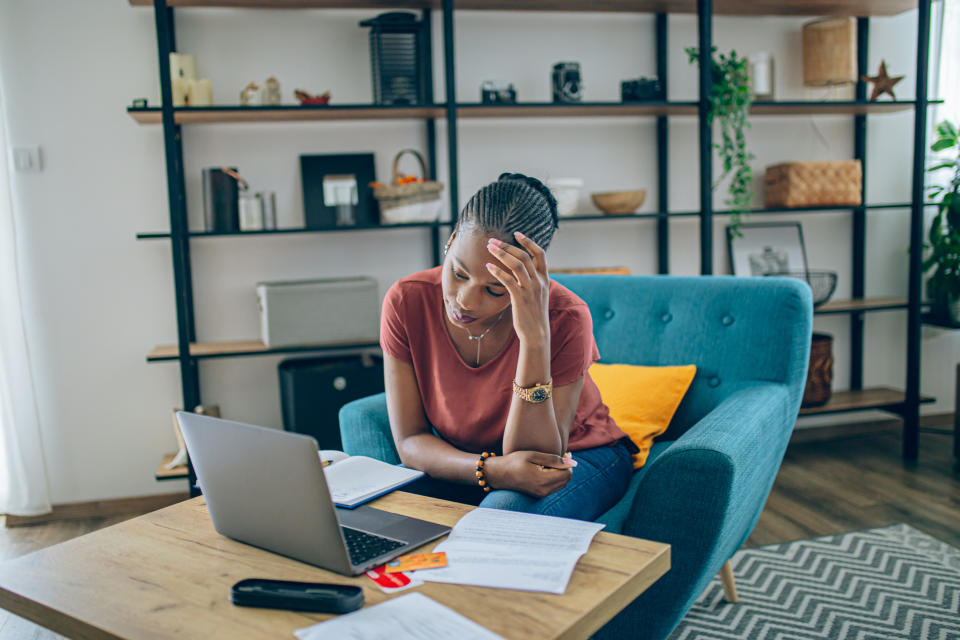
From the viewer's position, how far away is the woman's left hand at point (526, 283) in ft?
4.32

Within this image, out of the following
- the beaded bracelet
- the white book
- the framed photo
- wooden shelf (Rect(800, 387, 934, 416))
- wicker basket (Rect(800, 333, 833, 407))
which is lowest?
wooden shelf (Rect(800, 387, 934, 416))

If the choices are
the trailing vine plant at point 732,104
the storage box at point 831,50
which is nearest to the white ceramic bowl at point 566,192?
the trailing vine plant at point 732,104

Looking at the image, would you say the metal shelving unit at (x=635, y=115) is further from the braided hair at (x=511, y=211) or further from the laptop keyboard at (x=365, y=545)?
the laptop keyboard at (x=365, y=545)

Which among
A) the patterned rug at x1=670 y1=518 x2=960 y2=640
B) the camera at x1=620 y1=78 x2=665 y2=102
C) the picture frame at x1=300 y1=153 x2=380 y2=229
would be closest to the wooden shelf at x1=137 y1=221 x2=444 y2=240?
the picture frame at x1=300 y1=153 x2=380 y2=229

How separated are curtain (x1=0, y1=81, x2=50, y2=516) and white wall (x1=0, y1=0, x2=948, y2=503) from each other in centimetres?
7

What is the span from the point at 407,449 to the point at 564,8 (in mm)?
2253

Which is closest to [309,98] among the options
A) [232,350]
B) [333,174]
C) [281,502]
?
[333,174]

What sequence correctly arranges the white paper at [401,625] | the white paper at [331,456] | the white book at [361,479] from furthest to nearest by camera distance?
the white paper at [331,456] → the white book at [361,479] → the white paper at [401,625]

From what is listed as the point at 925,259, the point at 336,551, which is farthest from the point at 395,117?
the point at 925,259

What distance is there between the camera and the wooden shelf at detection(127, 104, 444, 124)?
2605 millimetres

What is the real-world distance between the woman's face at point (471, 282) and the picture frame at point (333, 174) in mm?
1583

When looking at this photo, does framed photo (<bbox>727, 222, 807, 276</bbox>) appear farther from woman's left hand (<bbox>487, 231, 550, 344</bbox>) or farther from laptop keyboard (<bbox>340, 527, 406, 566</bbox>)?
laptop keyboard (<bbox>340, 527, 406, 566</bbox>)

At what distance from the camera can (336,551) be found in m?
0.91

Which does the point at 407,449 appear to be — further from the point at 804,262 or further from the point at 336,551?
the point at 804,262
